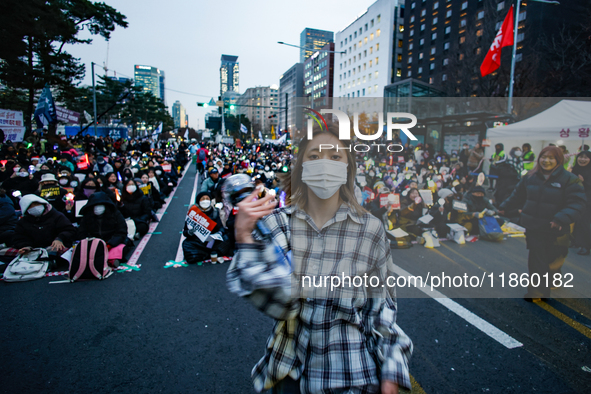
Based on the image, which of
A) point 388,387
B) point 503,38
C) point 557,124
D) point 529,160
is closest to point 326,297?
point 388,387

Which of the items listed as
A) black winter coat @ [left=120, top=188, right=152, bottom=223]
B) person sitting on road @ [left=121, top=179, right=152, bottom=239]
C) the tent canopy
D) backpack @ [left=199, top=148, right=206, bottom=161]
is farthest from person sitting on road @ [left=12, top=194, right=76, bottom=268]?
backpack @ [left=199, top=148, right=206, bottom=161]

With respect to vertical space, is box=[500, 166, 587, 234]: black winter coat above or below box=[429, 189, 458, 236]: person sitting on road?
above

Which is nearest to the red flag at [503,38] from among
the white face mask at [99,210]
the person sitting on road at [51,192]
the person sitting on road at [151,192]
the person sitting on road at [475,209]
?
the person sitting on road at [475,209]

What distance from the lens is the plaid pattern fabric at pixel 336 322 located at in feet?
4.14

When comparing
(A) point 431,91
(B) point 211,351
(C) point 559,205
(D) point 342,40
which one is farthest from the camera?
(D) point 342,40

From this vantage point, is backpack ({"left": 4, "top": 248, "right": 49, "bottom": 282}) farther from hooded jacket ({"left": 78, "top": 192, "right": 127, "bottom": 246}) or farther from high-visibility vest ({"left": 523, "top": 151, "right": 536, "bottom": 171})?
high-visibility vest ({"left": 523, "top": 151, "right": 536, "bottom": 171})

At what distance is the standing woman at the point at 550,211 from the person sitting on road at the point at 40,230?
7.87 metres

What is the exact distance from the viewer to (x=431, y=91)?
110ft

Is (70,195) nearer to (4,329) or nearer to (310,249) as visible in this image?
(4,329)

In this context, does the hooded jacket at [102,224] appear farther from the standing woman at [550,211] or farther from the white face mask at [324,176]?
the standing woman at [550,211]

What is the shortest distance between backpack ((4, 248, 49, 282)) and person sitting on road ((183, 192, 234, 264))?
7.66ft

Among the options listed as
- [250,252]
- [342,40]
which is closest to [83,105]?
[342,40]

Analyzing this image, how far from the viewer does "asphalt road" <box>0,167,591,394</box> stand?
2984 mm

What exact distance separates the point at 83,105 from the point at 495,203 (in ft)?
217
